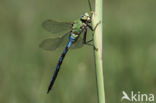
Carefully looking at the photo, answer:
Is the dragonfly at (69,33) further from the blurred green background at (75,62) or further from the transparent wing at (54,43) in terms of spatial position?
the blurred green background at (75,62)

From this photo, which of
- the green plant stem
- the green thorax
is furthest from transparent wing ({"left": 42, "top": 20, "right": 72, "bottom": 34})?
the green plant stem

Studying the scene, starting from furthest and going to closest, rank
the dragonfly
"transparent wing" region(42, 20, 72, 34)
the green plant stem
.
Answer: "transparent wing" region(42, 20, 72, 34) < the dragonfly < the green plant stem

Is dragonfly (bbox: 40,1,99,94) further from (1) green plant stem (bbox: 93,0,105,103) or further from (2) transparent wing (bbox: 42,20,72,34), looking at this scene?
(1) green plant stem (bbox: 93,0,105,103)

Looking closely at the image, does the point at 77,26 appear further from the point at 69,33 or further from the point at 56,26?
the point at 56,26

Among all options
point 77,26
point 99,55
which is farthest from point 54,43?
point 99,55

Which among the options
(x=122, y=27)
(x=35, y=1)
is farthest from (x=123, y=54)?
(x=35, y=1)
